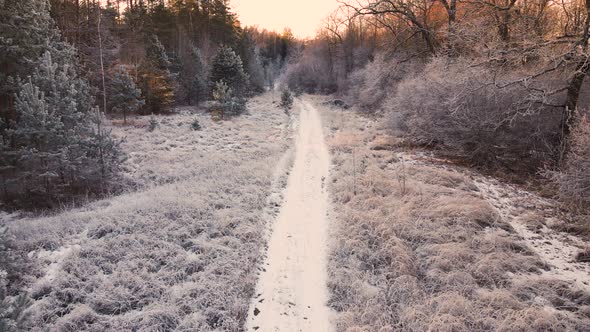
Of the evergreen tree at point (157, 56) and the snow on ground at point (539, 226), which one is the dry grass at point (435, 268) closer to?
the snow on ground at point (539, 226)

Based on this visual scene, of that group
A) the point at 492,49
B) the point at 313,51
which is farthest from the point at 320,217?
the point at 313,51

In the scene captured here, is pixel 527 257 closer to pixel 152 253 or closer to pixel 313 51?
pixel 152 253

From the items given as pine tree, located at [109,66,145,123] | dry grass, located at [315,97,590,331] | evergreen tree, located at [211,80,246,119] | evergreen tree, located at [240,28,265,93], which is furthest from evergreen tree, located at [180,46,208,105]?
dry grass, located at [315,97,590,331]

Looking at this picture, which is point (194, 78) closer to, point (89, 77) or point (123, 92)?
point (123, 92)

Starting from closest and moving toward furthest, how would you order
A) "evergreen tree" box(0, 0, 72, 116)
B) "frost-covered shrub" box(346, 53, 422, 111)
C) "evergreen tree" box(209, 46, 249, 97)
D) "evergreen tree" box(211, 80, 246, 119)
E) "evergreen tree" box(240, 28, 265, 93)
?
"evergreen tree" box(0, 0, 72, 116)
"frost-covered shrub" box(346, 53, 422, 111)
"evergreen tree" box(211, 80, 246, 119)
"evergreen tree" box(209, 46, 249, 97)
"evergreen tree" box(240, 28, 265, 93)

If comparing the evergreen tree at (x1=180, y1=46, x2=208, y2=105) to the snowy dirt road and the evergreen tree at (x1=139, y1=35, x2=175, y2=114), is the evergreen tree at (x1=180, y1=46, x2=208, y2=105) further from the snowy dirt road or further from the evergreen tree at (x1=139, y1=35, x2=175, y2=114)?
the snowy dirt road

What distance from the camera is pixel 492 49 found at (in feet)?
26.0

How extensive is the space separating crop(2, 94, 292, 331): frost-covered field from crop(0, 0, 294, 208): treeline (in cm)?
236

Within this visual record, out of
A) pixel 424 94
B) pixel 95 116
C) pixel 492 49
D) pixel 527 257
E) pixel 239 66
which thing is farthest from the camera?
pixel 239 66

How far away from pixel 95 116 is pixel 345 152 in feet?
36.1

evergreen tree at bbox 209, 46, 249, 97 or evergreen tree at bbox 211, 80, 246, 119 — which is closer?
evergreen tree at bbox 211, 80, 246, 119

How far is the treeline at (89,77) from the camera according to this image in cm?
1123

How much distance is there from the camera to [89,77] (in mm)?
22641

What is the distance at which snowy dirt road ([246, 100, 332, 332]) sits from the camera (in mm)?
5359
